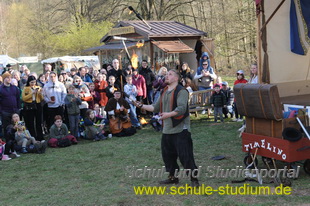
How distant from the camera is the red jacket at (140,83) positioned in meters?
12.3

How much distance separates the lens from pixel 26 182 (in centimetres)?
717

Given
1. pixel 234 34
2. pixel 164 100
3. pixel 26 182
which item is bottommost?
pixel 26 182

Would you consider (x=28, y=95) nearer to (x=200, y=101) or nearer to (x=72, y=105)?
(x=72, y=105)

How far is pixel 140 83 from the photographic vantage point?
40.5 feet

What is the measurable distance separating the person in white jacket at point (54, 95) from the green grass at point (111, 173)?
107cm

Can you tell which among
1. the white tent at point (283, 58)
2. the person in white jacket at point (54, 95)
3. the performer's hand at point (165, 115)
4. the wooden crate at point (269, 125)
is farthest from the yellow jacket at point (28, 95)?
the wooden crate at point (269, 125)

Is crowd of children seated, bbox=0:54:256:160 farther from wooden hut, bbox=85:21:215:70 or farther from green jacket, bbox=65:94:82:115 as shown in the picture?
wooden hut, bbox=85:21:215:70

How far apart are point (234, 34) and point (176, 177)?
62.3ft

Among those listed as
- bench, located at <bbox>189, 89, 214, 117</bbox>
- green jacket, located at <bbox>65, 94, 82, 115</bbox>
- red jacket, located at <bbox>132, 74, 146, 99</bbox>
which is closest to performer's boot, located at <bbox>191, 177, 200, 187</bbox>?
green jacket, located at <bbox>65, 94, 82, 115</bbox>

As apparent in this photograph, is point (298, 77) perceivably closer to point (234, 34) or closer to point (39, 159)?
point (39, 159)

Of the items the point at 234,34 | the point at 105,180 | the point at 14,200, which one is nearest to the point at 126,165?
the point at 105,180

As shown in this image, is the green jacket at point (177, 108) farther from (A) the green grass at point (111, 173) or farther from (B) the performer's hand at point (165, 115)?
(A) the green grass at point (111, 173)

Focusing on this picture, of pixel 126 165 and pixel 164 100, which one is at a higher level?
pixel 164 100

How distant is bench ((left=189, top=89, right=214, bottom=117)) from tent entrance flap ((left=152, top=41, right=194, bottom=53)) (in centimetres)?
242
